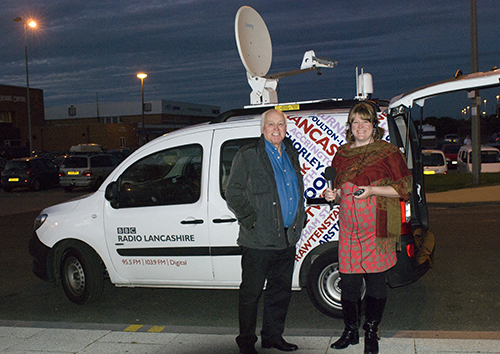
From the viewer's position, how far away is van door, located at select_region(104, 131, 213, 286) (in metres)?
5.00

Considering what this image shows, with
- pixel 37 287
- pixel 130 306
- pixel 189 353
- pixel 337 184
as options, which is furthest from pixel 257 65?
pixel 37 287

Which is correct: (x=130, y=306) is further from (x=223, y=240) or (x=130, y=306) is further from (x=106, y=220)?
(x=223, y=240)

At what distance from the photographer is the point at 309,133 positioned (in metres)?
4.75

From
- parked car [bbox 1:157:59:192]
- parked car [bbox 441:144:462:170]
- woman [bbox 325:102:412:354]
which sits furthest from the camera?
parked car [bbox 441:144:462:170]

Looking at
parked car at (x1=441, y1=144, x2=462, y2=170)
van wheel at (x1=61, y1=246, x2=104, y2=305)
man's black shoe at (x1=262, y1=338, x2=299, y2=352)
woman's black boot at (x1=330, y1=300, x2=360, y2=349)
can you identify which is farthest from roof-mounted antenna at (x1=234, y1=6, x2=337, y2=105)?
parked car at (x1=441, y1=144, x2=462, y2=170)

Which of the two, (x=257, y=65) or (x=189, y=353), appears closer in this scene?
(x=189, y=353)

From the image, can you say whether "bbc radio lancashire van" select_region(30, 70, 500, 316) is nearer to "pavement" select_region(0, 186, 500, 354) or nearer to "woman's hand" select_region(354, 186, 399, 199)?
"pavement" select_region(0, 186, 500, 354)

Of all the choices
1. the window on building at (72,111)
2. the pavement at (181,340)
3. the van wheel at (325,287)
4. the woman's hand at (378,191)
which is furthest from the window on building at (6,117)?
the woman's hand at (378,191)

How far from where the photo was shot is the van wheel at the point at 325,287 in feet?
15.6

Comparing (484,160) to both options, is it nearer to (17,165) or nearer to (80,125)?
(17,165)

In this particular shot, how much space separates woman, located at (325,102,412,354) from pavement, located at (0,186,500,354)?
31 cm

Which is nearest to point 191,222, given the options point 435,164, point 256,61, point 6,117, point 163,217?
point 163,217

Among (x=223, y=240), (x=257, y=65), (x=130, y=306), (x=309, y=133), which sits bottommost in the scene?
(x=130, y=306)

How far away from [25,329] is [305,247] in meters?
2.67
